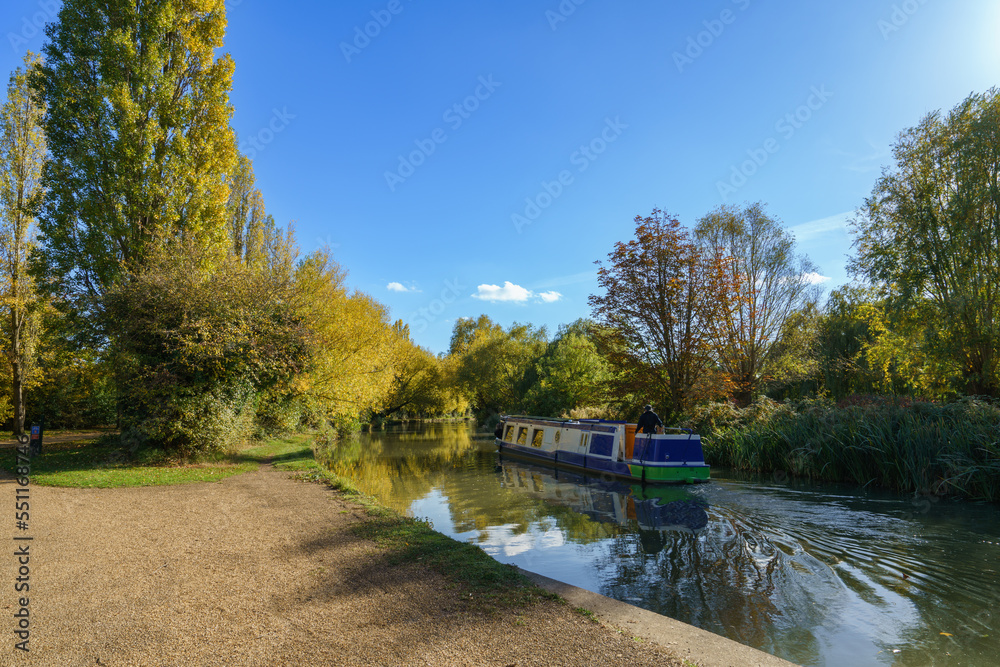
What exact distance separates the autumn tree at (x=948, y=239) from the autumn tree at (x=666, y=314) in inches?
227

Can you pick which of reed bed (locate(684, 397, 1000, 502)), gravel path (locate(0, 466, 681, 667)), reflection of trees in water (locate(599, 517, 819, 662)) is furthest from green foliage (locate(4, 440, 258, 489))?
reed bed (locate(684, 397, 1000, 502))

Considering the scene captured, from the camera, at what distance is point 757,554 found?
7570mm

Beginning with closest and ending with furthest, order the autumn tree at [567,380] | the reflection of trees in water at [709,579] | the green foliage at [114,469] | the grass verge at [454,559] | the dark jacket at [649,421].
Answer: the grass verge at [454,559]
the reflection of trees in water at [709,579]
the green foliage at [114,469]
the dark jacket at [649,421]
the autumn tree at [567,380]

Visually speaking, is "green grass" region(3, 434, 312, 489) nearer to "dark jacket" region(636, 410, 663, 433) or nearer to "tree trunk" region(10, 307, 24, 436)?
"tree trunk" region(10, 307, 24, 436)

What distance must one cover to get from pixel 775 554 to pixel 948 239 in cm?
1626

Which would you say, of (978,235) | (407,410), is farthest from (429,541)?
(407,410)

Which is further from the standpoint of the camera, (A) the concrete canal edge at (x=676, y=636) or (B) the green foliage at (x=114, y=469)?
(B) the green foliage at (x=114, y=469)

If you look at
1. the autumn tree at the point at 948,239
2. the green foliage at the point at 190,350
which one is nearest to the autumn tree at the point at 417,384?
the green foliage at the point at 190,350

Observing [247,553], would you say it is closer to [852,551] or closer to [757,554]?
[757,554]

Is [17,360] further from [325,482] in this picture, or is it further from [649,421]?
[649,421]

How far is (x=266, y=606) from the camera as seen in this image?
181 inches

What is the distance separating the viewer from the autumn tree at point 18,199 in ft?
60.6

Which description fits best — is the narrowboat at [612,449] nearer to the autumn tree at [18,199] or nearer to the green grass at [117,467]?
the green grass at [117,467]

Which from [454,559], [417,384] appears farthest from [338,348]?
[417,384]
